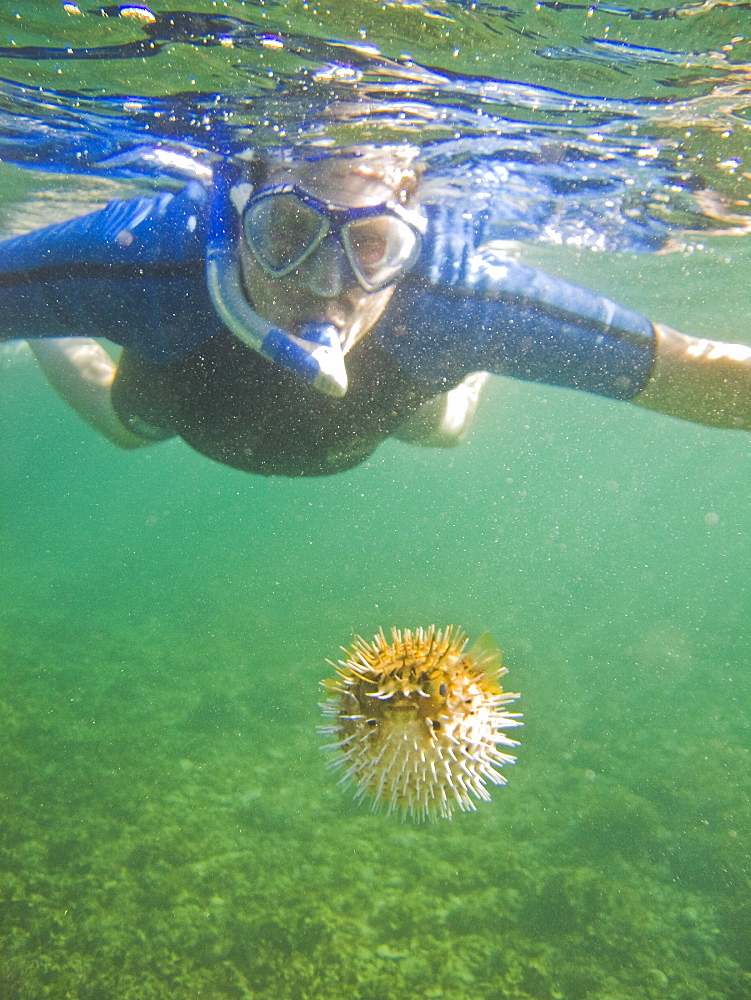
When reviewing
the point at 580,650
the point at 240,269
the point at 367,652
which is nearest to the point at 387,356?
the point at 240,269

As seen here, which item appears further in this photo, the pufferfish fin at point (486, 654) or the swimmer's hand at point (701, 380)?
the swimmer's hand at point (701, 380)

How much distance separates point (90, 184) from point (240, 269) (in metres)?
9.71

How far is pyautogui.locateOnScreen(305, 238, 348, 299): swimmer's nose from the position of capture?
3.54 meters

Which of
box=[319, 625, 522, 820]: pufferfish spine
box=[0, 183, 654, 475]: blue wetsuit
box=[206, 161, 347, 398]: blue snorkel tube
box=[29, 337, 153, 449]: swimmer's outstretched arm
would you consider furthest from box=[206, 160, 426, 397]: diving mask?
box=[29, 337, 153, 449]: swimmer's outstretched arm

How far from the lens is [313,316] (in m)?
3.55

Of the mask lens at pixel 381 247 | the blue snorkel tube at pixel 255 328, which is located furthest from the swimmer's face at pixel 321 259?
the blue snorkel tube at pixel 255 328

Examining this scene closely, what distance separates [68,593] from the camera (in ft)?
53.3

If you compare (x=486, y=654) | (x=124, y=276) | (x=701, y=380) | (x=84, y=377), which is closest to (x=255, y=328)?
(x=124, y=276)

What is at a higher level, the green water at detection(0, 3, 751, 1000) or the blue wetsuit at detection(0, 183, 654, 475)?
the blue wetsuit at detection(0, 183, 654, 475)

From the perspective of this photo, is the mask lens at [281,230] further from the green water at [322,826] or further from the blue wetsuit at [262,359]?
the green water at [322,826]

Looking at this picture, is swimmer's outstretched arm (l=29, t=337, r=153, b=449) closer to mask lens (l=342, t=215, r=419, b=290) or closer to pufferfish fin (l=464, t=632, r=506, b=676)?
mask lens (l=342, t=215, r=419, b=290)

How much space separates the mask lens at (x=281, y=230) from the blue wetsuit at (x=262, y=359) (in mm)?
317

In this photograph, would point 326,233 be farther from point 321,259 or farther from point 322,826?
point 322,826

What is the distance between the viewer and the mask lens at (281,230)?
11.3 ft
